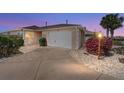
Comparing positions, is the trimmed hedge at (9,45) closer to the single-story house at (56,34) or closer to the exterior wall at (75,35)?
the single-story house at (56,34)

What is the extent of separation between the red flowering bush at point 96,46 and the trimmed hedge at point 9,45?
2.45 m

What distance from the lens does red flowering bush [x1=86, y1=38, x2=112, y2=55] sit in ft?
21.0

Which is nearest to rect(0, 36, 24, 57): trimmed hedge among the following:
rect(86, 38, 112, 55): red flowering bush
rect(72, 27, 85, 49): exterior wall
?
rect(72, 27, 85, 49): exterior wall

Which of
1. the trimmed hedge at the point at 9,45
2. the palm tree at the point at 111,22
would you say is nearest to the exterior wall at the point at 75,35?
the trimmed hedge at the point at 9,45

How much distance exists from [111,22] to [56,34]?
8.36 ft

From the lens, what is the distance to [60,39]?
7.10m

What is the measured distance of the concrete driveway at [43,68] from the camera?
5.31 metres

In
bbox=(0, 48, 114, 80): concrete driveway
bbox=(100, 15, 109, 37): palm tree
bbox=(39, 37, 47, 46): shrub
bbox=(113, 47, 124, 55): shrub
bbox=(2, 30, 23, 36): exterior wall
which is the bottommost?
bbox=(0, 48, 114, 80): concrete driveway

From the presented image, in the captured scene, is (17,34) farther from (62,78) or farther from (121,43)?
(121,43)

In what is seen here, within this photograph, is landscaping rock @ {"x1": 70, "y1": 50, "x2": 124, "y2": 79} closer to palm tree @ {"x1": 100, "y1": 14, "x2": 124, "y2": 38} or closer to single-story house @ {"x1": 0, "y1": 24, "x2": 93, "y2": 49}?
single-story house @ {"x1": 0, "y1": 24, "x2": 93, "y2": 49}
